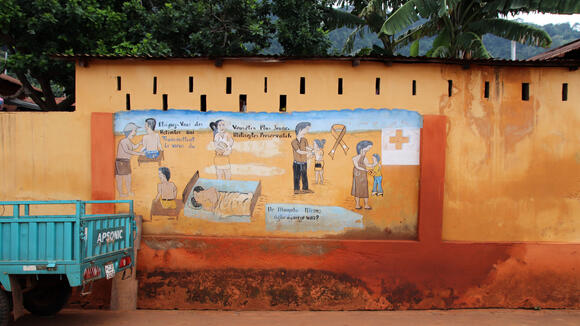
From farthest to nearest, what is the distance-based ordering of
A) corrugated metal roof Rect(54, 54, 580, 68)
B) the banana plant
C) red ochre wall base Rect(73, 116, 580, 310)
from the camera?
the banana plant
red ochre wall base Rect(73, 116, 580, 310)
corrugated metal roof Rect(54, 54, 580, 68)

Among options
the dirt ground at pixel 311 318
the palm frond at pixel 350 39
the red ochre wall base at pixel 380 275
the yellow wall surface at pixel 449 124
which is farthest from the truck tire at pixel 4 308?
the palm frond at pixel 350 39

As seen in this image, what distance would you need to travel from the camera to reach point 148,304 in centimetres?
601

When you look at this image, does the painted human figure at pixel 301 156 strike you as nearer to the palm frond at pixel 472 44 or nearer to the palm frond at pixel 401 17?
the palm frond at pixel 401 17

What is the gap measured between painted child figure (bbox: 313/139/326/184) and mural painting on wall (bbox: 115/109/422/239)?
2 cm

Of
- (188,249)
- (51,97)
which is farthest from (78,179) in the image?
Answer: (51,97)

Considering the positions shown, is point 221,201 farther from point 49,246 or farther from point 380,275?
point 380,275

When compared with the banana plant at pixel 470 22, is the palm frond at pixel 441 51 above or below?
below

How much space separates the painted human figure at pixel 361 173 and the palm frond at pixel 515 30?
22.5 ft

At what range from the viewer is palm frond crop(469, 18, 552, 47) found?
984cm

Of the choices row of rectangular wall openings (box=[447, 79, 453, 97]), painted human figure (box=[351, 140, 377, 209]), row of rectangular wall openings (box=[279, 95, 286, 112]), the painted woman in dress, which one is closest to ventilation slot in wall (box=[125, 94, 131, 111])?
the painted woman in dress

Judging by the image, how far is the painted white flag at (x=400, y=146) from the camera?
597 cm

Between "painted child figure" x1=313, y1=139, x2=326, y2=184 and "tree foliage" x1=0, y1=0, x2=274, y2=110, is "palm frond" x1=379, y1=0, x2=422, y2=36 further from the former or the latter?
"painted child figure" x1=313, y1=139, x2=326, y2=184

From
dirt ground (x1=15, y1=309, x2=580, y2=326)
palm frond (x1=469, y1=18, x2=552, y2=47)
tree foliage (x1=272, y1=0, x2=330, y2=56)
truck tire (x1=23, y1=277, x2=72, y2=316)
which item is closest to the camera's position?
truck tire (x1=23, y1=277, x2=72, y2=316)

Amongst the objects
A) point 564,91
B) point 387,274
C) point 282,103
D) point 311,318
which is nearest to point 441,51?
point 564,91
